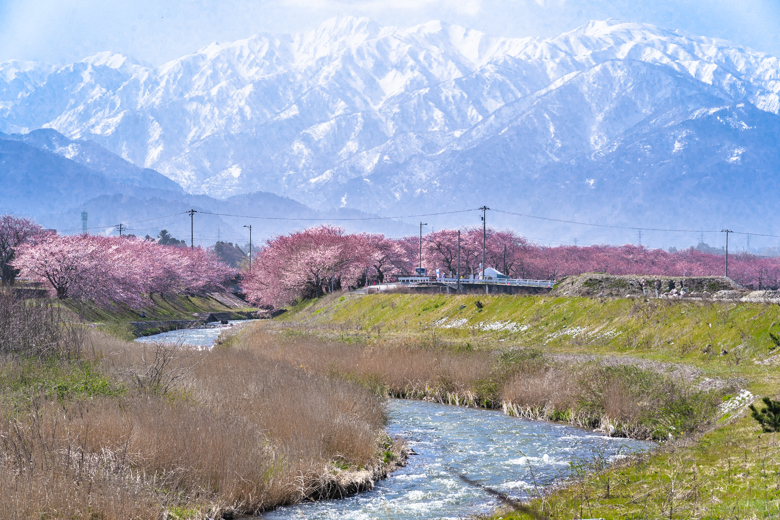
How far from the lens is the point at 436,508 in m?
18.3

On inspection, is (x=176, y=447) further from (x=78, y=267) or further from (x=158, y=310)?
(x=158, y=310)

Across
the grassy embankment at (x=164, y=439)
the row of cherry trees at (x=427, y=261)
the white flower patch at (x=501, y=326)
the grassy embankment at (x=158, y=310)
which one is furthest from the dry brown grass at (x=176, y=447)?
the row of cherry trees at (x=427, y=261)

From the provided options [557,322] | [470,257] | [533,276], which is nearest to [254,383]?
[557,322]

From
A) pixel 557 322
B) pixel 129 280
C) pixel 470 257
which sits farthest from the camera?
pixel 470 257

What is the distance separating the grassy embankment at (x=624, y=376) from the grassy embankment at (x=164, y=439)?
644 centimetres

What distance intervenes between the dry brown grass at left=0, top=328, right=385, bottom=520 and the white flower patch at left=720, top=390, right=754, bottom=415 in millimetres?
11113

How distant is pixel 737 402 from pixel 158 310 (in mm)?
93543

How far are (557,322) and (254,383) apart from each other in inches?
1198

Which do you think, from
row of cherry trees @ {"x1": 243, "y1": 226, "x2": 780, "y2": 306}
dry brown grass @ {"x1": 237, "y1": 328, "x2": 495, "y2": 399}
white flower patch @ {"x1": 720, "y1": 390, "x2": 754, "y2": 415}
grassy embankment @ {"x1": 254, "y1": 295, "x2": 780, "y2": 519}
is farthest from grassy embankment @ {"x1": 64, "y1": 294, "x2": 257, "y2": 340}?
white flower patch @ {"x1": 720, "y1": 390, "x2": 754, "y2": 415}

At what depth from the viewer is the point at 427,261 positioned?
467 feet

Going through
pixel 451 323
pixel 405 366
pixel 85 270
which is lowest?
pixel 405 366

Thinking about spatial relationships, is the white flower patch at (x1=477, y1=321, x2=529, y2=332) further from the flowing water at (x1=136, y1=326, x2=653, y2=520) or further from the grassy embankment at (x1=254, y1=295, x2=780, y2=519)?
the flowing water at (x1=136, y1=326, x2=653, y2=520)

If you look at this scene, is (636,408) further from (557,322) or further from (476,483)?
(557,322)

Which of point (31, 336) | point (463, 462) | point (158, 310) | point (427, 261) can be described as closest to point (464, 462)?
point (463, 462)
